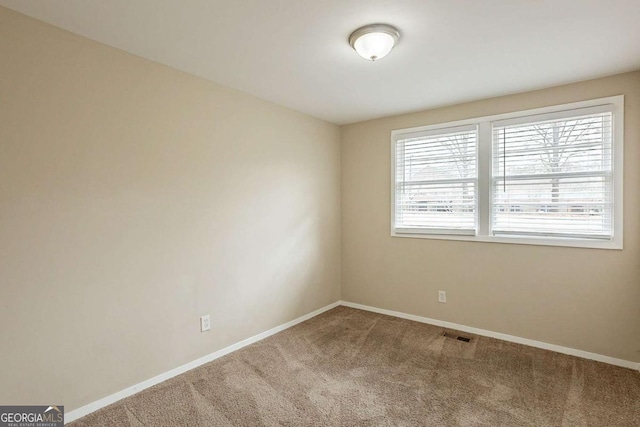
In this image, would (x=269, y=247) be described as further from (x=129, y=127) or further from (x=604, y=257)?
(x=604, y=257)

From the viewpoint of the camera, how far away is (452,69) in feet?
8.64

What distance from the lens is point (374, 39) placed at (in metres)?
2.06

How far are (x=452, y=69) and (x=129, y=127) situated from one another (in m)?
2.53

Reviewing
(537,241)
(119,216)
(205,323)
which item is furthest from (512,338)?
(119,216)

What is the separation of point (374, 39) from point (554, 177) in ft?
7.24

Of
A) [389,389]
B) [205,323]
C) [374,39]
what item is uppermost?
[374,39]

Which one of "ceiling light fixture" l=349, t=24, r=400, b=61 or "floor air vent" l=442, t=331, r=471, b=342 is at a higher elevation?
"ceiling light fixture" l=349, t=24, r=400, b=61

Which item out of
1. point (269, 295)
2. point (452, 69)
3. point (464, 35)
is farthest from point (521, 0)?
point (269, 295)

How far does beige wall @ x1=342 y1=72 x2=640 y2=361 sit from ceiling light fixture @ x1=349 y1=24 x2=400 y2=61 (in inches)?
69.1

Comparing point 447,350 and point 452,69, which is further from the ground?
point 452,69

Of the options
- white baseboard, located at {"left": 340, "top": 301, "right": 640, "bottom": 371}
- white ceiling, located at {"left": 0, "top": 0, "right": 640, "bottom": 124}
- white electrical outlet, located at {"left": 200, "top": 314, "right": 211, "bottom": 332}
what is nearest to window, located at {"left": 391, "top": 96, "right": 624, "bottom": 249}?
white ceiling, located at {"left": 0, "top": 0, "right": 640, "bottom": 124}

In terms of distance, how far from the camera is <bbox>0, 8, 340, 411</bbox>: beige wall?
1.88 m

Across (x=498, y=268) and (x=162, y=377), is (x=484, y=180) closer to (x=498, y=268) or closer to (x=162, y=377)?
(x=498, y=268)

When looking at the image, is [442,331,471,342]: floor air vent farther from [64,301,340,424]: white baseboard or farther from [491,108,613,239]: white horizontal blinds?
[64,301,340,424]: white baseboard
